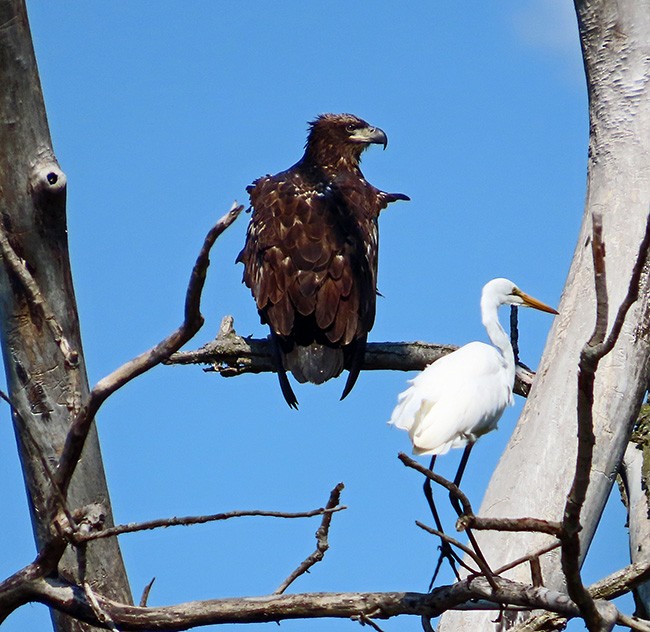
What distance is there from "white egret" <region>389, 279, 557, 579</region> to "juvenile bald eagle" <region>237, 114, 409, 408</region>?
4.57ft

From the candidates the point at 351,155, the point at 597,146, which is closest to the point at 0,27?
the point at 597,146

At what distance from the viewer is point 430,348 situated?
20.9 ft

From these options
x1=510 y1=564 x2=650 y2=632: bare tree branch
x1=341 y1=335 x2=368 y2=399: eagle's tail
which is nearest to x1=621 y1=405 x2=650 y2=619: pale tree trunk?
x1=341 y1=335 x2=368 y2=399: eagle's tail

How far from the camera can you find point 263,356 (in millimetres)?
6816

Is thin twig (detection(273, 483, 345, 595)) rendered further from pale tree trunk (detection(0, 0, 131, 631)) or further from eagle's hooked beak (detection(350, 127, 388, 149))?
eagle's hooked beak (detection(350, 127, 388, 149))

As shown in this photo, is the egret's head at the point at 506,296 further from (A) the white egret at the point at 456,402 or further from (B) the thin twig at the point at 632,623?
(B) the thin twig at the point at 632,623

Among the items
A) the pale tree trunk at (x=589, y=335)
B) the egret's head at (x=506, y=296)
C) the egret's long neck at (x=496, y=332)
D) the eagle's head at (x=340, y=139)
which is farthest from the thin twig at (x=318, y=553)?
the eagle's head at (x=340, y=139)

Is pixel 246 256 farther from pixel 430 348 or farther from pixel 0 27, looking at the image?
pixel 0 27

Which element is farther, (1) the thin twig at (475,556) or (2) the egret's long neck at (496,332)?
(2) the egret's long neck at (496,332)

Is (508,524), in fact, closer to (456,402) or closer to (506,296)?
(456,402)

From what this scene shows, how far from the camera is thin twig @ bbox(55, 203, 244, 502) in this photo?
9.08ft

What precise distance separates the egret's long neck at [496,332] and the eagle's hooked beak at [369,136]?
3.22 m

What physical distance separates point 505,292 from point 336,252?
123 cm

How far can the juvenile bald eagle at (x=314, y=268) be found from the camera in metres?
6.85
